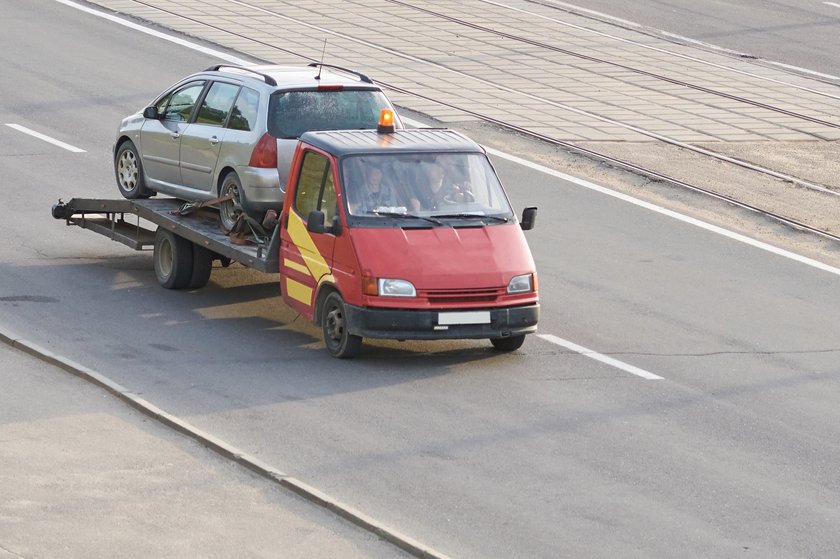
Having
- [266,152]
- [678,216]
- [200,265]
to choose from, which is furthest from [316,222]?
[678,216]

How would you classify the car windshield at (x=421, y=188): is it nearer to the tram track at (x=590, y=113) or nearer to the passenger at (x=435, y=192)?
the passenger at (x=435, y=192)

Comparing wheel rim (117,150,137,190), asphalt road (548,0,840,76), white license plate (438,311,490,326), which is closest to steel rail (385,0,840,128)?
asphalt road (548,0,840,76)

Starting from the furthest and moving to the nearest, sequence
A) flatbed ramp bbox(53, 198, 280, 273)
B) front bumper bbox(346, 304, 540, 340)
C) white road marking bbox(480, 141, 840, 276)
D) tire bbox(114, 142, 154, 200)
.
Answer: white road marking bbox(480, 141, 840, 276) → tire bbox(114, 142, 154, 200) → flatbed ramp bbox(53, 198, 280, 273) → front bumper bbox(346, 304, 540, 340)

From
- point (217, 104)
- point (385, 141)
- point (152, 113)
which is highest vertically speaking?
point (385, 141)

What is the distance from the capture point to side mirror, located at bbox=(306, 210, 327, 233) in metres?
13.3

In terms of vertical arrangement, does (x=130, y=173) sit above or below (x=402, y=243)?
below

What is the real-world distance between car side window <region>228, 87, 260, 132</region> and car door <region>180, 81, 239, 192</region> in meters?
0.11

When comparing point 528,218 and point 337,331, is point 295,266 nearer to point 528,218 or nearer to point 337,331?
point 337,331

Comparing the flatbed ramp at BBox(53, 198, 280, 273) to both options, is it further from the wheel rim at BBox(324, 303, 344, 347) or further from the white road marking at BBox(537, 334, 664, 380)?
the white road marking at BBox(537, 334, 664, 380)

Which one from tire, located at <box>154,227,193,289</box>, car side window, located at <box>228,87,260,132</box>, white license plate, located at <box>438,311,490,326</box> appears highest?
car side window, located at <box>228,87,260,132</box>

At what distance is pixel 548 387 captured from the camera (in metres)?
12.7

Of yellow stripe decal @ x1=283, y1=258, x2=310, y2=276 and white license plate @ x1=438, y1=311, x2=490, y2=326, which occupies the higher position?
white license plate @ x1=438, y1=311, x2=490, y2=326

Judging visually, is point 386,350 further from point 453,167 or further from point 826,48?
point 826,48

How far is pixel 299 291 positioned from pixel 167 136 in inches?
119
